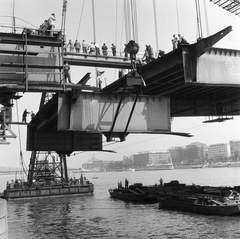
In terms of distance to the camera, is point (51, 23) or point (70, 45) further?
point (70, 45)

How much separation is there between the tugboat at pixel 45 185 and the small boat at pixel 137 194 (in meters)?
7.80

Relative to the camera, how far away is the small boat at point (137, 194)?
159 feet

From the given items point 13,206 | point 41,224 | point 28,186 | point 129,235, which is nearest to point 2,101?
point 129,235

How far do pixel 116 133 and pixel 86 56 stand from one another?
16304 mm

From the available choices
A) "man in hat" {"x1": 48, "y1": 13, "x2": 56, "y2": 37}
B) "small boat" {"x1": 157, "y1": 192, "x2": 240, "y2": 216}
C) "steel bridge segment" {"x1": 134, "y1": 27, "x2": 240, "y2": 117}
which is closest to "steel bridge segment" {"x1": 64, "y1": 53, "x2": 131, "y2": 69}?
"man in hat" {"x1": 48, "y1": 13, "x2": 56, "y2": 37}

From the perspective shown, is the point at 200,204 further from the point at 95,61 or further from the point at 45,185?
the point at 45,185

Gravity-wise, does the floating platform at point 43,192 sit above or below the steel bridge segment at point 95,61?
below

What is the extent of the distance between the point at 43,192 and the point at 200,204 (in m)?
32.3

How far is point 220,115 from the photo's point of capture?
81.3ft

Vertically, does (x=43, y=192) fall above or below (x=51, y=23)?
below

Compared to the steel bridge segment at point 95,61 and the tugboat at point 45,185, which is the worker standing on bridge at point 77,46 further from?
the tugboat at point 45,185

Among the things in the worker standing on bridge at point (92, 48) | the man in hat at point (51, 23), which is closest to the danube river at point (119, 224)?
the man in hat at point (51, 23)

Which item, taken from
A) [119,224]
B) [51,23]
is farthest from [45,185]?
[51,23]

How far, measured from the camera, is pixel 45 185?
6178 centimetres
